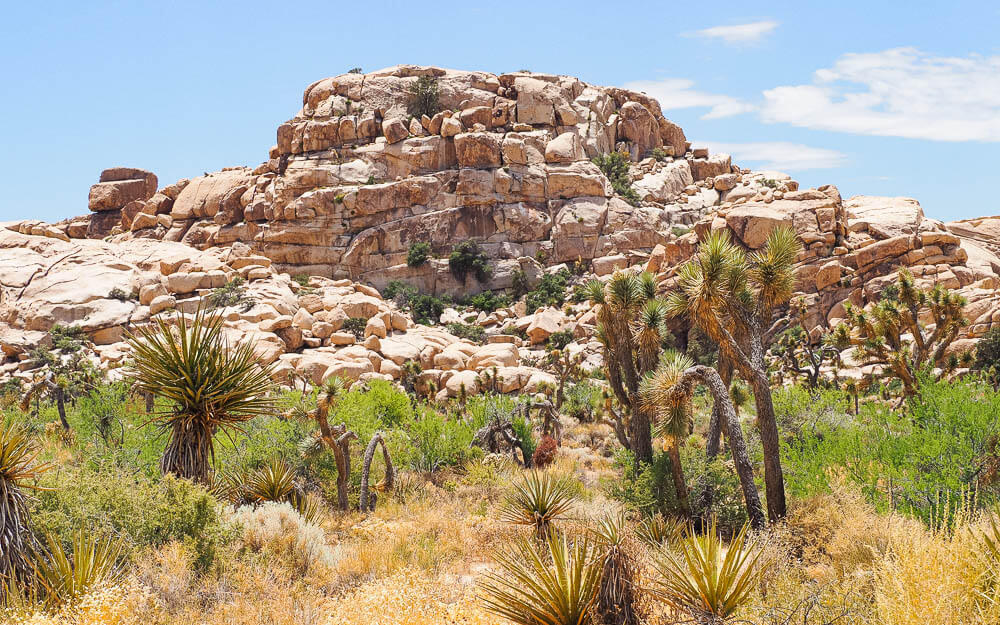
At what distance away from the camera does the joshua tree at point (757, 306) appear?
430 inches

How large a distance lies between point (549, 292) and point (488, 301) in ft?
18.7

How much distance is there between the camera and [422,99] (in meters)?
61.3

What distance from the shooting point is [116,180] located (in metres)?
64.2

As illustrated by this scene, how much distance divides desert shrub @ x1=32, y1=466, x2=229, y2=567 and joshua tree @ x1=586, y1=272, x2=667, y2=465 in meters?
9.91

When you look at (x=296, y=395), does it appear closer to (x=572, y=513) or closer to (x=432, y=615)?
(x=572, y=513)

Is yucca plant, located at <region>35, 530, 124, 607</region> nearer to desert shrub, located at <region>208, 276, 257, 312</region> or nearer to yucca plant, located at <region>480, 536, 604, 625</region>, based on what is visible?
yucca plant, located at <region>480, 536, 604, 625</region>

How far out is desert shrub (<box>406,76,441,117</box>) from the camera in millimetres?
61312

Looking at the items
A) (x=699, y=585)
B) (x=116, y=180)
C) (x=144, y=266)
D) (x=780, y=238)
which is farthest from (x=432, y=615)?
→ (x=116, y=180)

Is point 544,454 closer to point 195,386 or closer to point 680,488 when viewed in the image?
point 680,488

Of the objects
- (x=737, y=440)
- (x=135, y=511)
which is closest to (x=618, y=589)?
(x=737, y=440)

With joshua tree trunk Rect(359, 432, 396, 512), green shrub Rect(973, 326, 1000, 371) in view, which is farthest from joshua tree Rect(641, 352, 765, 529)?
green shrub Rect(973, 326, 1000, 371)

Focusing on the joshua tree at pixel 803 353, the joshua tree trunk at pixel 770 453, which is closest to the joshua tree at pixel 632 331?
the joshua tree trunk at pixel 770 453

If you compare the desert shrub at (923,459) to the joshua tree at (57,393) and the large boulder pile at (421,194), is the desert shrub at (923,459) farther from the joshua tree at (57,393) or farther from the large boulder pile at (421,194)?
the large boulder pile at (421,194)

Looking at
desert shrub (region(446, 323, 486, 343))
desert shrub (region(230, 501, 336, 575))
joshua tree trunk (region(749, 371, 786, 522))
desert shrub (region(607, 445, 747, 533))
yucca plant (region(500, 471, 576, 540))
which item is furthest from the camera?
desert shrub (region(446, 323, 486, 343))
